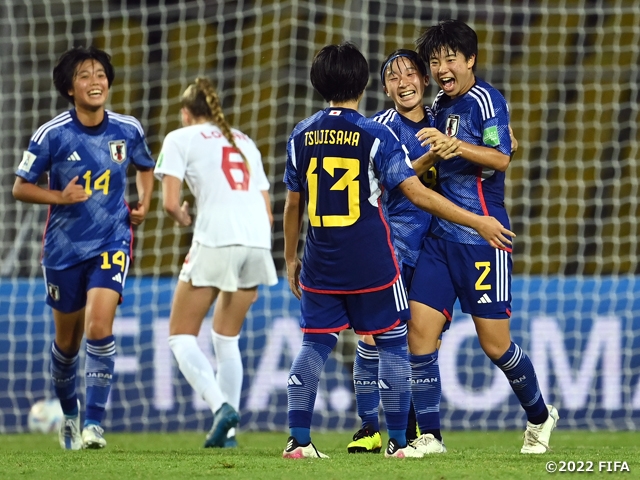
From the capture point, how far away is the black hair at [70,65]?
18.5 ft

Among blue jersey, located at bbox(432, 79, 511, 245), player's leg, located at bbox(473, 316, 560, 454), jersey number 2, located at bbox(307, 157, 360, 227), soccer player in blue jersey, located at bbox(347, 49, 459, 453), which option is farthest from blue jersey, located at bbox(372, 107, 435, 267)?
jersey number 2, located at bbox(307, 157, 360, 227)

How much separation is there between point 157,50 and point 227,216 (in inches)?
205

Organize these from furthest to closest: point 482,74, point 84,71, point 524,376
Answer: point 482,74
point 84,71
point 524,376

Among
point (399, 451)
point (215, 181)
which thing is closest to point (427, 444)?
point (399, 451)

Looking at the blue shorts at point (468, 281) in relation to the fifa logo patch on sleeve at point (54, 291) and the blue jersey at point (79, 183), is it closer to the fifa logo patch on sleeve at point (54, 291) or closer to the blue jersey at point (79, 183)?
the blue jersey at point (79, 183)

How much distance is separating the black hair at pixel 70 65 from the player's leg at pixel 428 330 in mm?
2082

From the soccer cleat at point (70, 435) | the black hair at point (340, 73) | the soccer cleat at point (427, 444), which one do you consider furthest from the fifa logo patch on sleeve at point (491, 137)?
the soccer cleat at point (70, 435)

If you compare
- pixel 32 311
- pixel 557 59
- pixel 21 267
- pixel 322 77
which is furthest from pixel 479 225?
pixel 557 59

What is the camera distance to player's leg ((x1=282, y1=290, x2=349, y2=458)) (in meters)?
4.37

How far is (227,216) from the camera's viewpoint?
19.4 feet

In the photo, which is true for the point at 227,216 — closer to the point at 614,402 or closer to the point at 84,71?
the point at 84,71

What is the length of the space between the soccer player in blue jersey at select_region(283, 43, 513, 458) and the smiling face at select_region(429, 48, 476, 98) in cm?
43

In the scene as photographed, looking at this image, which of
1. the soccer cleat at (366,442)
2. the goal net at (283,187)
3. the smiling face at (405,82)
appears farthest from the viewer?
Answer: the goal net at (283,187)

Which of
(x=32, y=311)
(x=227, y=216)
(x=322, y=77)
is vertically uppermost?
(x=322, y=77)
